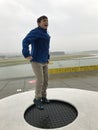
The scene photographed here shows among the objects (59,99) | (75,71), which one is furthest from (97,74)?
(59,99)

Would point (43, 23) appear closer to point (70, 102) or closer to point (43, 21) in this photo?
point (43, 21)

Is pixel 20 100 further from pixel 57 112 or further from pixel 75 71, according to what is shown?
pixel 75 71

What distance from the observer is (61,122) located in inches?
122

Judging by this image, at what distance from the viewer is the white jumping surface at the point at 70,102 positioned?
2887mm

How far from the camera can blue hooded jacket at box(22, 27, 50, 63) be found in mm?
3047

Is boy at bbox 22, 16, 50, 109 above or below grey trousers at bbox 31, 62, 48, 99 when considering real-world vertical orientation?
above

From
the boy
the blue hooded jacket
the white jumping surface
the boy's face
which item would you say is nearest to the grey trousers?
the boy

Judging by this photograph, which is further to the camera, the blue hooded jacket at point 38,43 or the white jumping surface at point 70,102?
the blue hooded jacket at point 38,43

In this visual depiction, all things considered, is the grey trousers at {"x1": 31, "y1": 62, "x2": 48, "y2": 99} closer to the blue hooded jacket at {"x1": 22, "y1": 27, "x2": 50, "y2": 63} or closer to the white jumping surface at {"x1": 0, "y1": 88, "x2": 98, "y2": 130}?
the blue hooded jacket at {"x1": 22, "y1": 27, "x2": 50, "y2": 63}

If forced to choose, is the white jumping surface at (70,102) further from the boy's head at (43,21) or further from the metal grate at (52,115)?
the boy's head at (43,21)

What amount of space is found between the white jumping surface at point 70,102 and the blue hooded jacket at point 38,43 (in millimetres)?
1242

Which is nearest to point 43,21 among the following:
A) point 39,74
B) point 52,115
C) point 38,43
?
point 38,43

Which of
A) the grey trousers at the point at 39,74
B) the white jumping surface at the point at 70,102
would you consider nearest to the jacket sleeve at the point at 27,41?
the grey trousers at the point at 39,74

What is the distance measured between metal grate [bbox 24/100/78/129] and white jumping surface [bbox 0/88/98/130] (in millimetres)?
115
